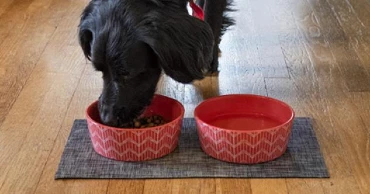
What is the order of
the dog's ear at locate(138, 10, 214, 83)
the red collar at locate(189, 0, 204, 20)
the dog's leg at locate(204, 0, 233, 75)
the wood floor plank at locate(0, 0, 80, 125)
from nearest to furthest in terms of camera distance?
the dog's ear at locate(138, 10, 214, 83)
the red collar at locate(189, 0, 204, 20)
the dog's leg at locate(204, 0, 233, 75)
the wood floor plank at locate(0, 0, 80, 125)

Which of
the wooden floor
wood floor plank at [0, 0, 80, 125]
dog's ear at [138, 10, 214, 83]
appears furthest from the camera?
wood floor plank at [0, 0, 80, 125]

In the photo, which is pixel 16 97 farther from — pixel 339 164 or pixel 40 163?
pixel 339 164

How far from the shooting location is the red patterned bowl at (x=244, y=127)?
6.30ft

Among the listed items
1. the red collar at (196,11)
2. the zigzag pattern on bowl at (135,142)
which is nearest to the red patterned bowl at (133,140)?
the zigzag pattern on bowl at (135,142)

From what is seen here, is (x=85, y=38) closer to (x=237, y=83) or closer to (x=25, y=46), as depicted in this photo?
(x=237, y=83)

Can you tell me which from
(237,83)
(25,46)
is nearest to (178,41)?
(237,83)

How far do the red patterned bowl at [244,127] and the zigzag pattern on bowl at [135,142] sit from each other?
0.35 ft

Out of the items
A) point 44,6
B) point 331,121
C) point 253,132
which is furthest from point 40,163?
point 44,6

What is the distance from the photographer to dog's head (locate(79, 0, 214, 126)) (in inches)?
71.6

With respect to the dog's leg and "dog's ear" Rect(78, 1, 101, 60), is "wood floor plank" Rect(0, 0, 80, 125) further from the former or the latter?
the dog's leg

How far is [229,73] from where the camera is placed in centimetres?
262

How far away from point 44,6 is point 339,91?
1763 millimetres

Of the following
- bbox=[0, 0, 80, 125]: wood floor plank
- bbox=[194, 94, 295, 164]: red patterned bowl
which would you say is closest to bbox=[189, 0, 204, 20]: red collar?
bbox=[194, 94, 295, 164]: red patterned bowl

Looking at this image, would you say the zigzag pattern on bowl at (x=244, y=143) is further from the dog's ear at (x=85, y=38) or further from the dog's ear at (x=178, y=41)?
the dog's ear at (x=85, y=38)
